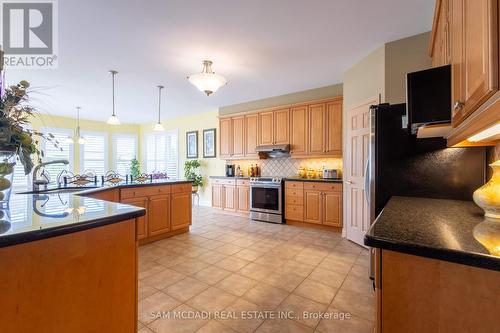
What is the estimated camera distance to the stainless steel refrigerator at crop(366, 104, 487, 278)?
5.63 ft

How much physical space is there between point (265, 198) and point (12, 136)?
3.96 m

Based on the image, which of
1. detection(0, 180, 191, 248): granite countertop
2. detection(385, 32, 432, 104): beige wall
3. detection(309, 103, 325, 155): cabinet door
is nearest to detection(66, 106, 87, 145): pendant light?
detection(0, 180, 191, 248): granite countertop

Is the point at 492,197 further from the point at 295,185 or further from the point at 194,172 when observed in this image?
the point at 194,172

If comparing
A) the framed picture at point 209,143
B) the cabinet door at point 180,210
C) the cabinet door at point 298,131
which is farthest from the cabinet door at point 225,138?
the cabinet door at point 180,210

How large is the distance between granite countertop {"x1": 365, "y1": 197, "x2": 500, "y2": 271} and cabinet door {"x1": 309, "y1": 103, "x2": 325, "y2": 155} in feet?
10.1

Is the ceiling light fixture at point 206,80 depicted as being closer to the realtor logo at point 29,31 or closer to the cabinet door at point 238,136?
the realtor logo at point 29,31

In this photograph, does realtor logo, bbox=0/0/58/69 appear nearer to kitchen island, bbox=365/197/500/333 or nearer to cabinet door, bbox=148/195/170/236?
cabinet door, bbox=148/195/170/236

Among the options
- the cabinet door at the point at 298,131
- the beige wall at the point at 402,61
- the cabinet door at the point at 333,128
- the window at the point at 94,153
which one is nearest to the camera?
the beige wall at the point at 402,61

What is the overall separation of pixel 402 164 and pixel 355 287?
1.27 m

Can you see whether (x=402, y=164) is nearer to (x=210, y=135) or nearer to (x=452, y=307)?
(x=452, y=307)

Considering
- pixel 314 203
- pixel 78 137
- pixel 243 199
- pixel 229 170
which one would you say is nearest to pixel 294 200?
pixel 314 203

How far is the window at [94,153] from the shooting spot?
6.94m

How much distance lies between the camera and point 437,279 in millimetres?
722

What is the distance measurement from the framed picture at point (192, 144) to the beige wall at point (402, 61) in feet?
17.3
